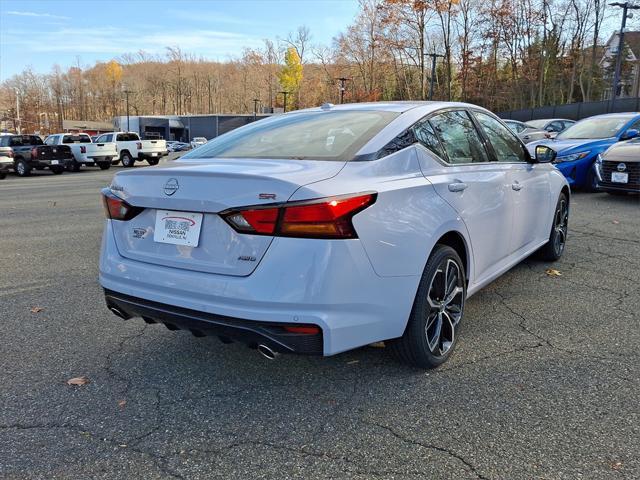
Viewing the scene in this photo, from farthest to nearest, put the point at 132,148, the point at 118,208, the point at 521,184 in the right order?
1. the point at 132,148
2. the point at 521,184
3. the point at 118,208

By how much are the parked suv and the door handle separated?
2291 centimetres

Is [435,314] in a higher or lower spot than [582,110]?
lower

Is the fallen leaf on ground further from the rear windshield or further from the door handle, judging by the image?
the door handle

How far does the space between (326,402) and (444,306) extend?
2.99 feet

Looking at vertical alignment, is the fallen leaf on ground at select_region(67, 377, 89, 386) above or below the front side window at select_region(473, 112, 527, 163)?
below

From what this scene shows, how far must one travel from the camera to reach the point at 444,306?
3.09 meters

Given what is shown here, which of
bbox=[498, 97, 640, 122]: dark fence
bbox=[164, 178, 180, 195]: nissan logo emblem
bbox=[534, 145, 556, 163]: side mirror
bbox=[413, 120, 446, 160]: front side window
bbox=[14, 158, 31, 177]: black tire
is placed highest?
bbox=[498, 97, 640, 122]: dark fence

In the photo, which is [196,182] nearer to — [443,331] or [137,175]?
[137,175]

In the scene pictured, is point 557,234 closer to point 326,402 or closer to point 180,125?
point 326,402

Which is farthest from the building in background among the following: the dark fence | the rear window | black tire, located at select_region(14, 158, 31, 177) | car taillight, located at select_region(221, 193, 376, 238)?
car taillight, located at select_region(221, 193, 376, 238)

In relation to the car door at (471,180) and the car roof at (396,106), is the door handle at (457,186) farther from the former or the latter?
the car roof at (396,106)

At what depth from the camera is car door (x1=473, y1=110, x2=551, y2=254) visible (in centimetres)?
402

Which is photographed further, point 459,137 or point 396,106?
point 459,137

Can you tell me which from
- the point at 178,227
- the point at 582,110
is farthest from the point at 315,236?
the point at 582,110
